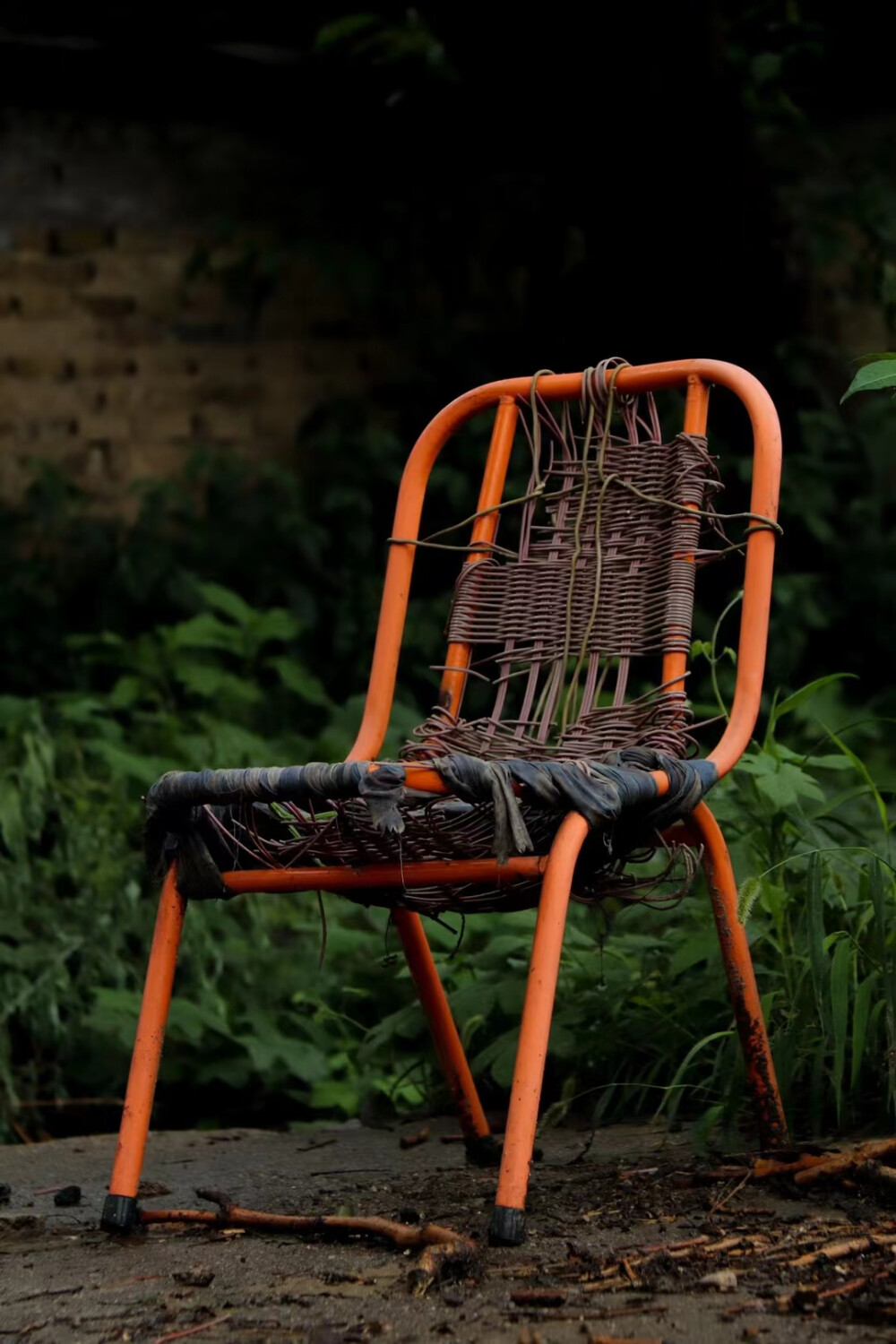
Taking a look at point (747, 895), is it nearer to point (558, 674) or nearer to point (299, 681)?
point (558, 674)

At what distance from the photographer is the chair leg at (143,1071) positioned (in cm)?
184

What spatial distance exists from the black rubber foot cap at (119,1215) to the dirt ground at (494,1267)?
0.02 metres

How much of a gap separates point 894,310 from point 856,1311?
468 centimetres

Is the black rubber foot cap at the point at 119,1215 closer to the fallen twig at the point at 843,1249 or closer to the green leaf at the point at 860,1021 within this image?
the fallen twig at the point at 843,1249

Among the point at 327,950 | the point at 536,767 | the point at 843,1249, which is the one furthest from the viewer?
the point at 327,950

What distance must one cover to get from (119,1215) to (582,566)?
1.14 metres

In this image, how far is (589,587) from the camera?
93.9 inches

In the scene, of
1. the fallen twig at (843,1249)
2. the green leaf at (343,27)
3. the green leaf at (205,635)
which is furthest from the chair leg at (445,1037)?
the green leaf at (343,27)

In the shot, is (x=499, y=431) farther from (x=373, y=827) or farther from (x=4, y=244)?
(x=4, y=244)

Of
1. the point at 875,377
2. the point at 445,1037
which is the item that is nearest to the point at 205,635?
the point at 445,1037

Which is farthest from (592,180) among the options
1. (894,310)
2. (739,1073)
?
(739,1073)

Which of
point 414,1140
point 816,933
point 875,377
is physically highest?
point 875,377

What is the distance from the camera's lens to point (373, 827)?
6.14ft

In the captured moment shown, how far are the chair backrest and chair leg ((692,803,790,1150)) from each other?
0.15m
